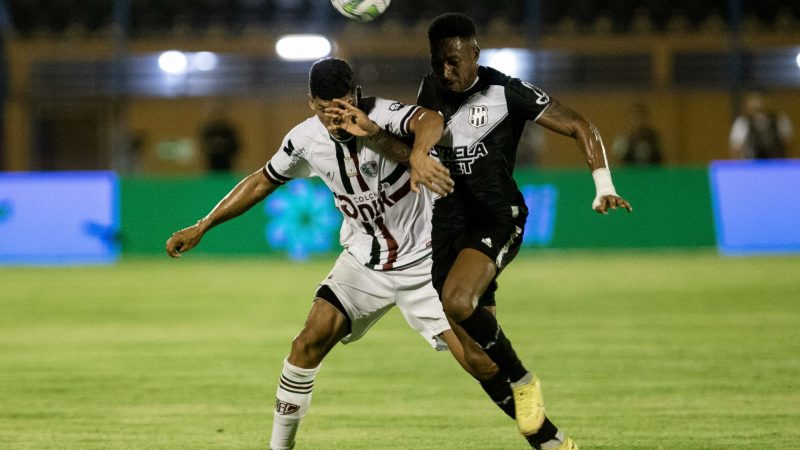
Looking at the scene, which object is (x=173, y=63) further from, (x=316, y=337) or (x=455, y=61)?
(x=316, y=337)

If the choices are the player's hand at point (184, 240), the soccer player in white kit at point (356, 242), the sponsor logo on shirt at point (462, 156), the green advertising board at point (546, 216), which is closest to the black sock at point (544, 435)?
the soccer player in white kit at point (356, 242)

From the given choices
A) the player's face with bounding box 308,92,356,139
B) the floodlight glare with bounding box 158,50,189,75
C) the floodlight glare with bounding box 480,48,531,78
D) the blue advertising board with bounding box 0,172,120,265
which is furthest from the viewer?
the floodlight glare with bounding box 158,50,189,75

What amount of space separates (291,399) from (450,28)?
6.38ft

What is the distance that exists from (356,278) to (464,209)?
0.64 metres

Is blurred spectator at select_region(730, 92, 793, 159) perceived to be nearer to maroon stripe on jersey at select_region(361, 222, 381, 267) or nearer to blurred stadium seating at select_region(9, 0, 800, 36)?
blurred stadium seating at select_region(9, 0, 800, 36)

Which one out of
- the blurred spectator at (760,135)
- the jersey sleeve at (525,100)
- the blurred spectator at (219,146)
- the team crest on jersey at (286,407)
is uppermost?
the jersey sleeve at (525,100)

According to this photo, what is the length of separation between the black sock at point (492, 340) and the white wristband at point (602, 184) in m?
0.74

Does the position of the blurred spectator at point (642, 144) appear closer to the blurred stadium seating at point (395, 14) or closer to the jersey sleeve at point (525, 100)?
the blurred stadium seating at point (395, 14)

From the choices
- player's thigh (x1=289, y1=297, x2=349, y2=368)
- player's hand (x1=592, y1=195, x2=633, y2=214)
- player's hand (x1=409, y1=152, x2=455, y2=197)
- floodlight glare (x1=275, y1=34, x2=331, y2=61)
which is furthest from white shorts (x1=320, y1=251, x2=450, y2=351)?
floodlight glare (x1=275, y1=34, x2=331, y2=61)

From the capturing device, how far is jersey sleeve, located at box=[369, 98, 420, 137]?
19.3 feet

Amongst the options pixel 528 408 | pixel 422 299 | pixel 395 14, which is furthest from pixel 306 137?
pixel 395 14

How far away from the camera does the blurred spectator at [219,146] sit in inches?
791

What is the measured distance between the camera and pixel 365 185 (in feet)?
20.1

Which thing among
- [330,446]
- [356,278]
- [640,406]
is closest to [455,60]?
[356,278]
